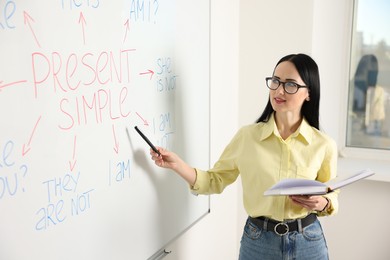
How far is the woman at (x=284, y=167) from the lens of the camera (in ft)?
4.44

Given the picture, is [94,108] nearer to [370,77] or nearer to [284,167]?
[284,167]

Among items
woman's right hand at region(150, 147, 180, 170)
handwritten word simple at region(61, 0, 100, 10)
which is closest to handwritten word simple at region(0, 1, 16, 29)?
handwritten word simple at region(61, 0, 100, 10)

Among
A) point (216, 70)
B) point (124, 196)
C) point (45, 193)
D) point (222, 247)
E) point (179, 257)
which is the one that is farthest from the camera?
point (222, 247)

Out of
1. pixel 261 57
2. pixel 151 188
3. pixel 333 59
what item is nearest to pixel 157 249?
pixel 151 188

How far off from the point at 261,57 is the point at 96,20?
139cm

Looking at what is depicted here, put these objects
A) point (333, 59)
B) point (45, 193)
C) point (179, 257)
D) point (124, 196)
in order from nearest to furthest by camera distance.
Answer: point (45, 193), point (124, 196), point (179, 257), point (333, 59)

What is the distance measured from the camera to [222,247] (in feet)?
6.87

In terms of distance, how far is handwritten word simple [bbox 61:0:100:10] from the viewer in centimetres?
89

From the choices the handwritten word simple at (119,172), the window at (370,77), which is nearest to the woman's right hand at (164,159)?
the handwritten word simple at (119,172)

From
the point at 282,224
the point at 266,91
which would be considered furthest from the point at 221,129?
the point at 282,224

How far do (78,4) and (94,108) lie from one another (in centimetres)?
26

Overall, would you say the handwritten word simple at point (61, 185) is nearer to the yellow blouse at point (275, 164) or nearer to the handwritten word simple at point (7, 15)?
the handwritten word simple at point (7, 15)

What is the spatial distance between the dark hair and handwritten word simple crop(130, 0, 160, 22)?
50cm

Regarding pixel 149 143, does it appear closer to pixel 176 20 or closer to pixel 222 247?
pixel 176 20
